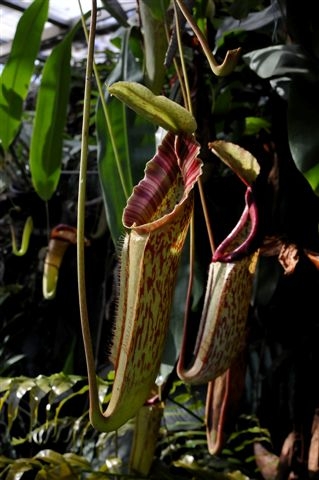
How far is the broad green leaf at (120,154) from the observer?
965mm

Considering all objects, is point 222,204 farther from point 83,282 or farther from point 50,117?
point 83,282

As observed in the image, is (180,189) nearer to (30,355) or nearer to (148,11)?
(148,11)

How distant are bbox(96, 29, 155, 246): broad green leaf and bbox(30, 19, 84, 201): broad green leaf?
0.45 ft

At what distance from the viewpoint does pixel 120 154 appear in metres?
0.98

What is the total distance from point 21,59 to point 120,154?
30 cm

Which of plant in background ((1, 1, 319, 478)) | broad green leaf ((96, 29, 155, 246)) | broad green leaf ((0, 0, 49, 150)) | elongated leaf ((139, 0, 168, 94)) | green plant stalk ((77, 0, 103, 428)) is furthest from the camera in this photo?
broad green leaf ((0, 0, 49, 150))

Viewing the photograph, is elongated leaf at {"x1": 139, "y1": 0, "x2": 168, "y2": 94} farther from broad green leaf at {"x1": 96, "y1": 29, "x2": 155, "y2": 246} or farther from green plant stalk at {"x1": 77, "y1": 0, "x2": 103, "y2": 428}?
green plant stalk at {"x1": 77, "y1": 0, "x2": 103, "y2": 428}

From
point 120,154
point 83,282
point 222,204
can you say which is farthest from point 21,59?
point 83,282

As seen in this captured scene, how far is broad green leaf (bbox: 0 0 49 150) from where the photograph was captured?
110 centimetres

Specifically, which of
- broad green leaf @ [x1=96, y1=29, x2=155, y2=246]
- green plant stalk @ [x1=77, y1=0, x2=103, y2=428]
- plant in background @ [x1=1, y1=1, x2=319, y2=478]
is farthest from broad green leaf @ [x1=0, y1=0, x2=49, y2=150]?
green plant stalk @ [x1=77, y1=0, x2=103, y2=428]

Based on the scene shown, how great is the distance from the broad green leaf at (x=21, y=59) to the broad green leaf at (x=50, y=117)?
0.03 m

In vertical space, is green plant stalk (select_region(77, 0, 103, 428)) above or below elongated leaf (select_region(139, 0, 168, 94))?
below

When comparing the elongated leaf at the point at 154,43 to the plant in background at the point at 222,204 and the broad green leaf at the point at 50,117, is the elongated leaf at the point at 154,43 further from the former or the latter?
the broad green leaf at the point at 50,117

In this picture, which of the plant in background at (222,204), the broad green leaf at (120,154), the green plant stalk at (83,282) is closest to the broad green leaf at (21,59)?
the plant in background at (222,204)
